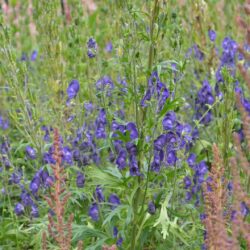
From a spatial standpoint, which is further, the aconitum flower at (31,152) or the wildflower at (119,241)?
the aconitum flower at (31,152)

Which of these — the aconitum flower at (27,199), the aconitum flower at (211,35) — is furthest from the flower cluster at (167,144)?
the aconitum flower at (211,35)

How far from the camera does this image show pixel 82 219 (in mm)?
4332

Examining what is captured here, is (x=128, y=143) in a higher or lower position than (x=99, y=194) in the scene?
higher

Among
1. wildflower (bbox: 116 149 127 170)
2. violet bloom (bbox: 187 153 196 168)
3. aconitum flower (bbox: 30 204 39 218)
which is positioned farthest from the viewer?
violet bloom (bbox: 187 153 196 168)

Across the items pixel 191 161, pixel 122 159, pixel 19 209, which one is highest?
pixel 122 159

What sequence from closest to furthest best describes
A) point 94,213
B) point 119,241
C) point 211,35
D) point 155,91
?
point 155,91 → point 119,241 → point 94,213 → point 211,35

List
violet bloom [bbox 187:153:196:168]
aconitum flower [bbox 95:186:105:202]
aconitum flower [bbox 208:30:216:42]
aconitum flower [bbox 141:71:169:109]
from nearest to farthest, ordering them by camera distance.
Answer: aconitum flower [bbox 141:71:169:109], aconitum flower [bbox 95:186:105:202], violet bloom [bbox 187:153:196:168], aconitum flower [bbox 208:30:216:42]

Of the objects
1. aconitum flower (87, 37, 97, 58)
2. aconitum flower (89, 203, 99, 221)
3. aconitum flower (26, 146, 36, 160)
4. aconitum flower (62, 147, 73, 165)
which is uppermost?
aconitum flower (87, 37, 97, 58)

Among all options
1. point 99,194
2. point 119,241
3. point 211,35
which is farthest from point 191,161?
point 211,35

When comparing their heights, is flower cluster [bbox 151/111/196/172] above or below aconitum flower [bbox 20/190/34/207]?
above

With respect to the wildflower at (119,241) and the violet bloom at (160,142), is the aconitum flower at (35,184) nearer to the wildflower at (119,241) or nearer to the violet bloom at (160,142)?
the wildflower at (119,241)

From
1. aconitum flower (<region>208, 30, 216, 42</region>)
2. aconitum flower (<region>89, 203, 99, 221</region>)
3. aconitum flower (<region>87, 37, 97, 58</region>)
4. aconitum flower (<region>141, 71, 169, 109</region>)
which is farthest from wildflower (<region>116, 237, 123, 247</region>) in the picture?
aconitum flower (<region>208, 30, 216, 42</region>)

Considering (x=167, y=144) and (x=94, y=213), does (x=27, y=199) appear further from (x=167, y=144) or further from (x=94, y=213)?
(x=167, y=144)

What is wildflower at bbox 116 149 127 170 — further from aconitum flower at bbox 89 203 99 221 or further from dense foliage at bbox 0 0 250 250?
aconitum flower at bbox 89 203 99 221
